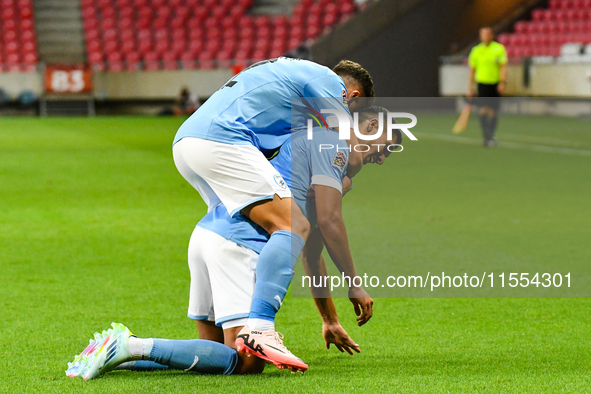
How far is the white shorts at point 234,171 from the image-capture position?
3.22 meters

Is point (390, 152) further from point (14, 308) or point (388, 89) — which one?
point (388, 89)

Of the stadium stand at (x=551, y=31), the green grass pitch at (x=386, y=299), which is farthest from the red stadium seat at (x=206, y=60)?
the green grass pitch at (x=386, y=299)

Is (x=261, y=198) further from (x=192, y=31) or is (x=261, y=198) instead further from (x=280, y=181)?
(x=192, y=31)

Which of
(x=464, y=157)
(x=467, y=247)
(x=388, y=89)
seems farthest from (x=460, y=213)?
(x=388, y=89)

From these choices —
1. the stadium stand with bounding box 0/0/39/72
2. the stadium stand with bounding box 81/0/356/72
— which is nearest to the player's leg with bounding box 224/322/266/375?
the stadium stand with bounding box 81/0/356/72

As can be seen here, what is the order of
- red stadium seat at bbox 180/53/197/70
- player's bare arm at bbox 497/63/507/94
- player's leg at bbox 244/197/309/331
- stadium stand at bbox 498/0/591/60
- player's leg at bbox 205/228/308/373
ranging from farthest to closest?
red stadium seat at bbox 180/53/197/70
stadium stand at bbox 498/0/591/60
player's bare arm at bbox 497/63/507/94
player's leg at bbox 205/228/308/373
player's leg at bbox 244/197/309/331

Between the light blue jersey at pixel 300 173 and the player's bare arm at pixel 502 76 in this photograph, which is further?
the player's bare arm at pixel 502 76

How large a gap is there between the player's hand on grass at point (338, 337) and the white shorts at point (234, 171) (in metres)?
0.63

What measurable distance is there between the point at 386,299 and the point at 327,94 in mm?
1717

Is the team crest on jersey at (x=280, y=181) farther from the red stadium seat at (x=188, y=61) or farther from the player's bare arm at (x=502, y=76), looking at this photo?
the red stadium seat at (x=188, y=61)

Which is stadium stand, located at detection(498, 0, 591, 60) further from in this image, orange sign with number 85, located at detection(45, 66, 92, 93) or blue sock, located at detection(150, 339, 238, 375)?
blue sock, located at detection(150, 339, 238, 375)

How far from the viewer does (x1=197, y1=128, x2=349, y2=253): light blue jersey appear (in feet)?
10.8

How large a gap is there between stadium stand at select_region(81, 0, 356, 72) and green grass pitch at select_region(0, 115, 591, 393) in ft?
56.0

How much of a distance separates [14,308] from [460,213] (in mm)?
3400
